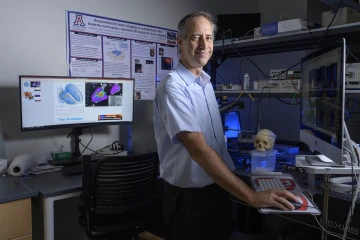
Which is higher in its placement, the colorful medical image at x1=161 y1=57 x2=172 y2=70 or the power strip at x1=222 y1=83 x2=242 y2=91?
the colorful medical image at x1=161 y1=57 x2=172 y2=70

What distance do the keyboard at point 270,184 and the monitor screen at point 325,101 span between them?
0.20 metres

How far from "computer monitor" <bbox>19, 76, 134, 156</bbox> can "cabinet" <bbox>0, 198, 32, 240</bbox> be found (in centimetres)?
53

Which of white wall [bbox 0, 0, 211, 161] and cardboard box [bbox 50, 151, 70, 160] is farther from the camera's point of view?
cardboard box [bbox 50, 151, 70, 160]

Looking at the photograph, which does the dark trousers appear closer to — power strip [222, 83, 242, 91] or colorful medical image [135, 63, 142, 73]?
power strip [222, 83, 242, 91]

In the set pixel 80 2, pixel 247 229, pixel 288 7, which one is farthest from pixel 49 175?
pixel 288 7

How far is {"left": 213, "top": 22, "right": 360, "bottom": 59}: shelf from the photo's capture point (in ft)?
5.62

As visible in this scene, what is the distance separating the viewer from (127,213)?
1.80 meters

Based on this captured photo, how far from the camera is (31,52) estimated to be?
6.72 feet

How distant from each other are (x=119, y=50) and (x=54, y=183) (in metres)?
1.20

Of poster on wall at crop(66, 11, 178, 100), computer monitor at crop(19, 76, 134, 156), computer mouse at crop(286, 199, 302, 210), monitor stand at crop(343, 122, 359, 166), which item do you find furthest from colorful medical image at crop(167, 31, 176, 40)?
computer mouse at crop(286, 199, 302, 210)

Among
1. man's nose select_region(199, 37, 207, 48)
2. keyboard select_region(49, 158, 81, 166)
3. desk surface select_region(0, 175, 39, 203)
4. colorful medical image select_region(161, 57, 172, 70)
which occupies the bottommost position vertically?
desk surface select_region(0, 175, 39, 203)

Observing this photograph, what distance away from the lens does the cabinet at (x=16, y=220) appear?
4.84 ft

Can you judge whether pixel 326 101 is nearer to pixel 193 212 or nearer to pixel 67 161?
pixel 193 212

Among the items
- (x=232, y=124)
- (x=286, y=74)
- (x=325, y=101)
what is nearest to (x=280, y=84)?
(x=286, y=74)
